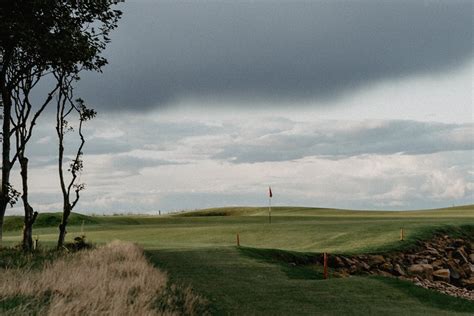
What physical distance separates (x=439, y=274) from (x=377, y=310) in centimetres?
1810

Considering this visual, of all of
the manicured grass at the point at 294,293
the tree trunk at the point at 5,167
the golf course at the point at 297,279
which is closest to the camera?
the manicured grass at the point at 294,293

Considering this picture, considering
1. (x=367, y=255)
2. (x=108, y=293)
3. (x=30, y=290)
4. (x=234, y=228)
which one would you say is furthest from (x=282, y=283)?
(x=234, y=228)

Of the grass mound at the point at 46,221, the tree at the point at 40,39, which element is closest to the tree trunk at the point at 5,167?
the tree at the point at 40,39

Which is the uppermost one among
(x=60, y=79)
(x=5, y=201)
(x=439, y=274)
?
(x=60, y=79)

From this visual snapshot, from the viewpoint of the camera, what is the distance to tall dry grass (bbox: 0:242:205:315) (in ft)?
47.8

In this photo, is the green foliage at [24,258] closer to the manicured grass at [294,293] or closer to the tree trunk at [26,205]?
the tree trunk at [26,205]

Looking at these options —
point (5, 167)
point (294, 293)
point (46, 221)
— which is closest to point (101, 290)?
point (294, 293)

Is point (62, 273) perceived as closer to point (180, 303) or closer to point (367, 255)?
point (180, 303)

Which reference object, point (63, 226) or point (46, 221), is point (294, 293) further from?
point (46, 221)

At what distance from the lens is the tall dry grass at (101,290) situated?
14.6 metres

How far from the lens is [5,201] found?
1108 inches

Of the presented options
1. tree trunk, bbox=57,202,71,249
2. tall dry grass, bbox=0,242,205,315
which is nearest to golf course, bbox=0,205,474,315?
tall dry grass, bbox=0,242,205,315

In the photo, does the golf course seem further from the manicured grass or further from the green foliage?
the green foliage

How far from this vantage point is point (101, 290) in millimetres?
16641
